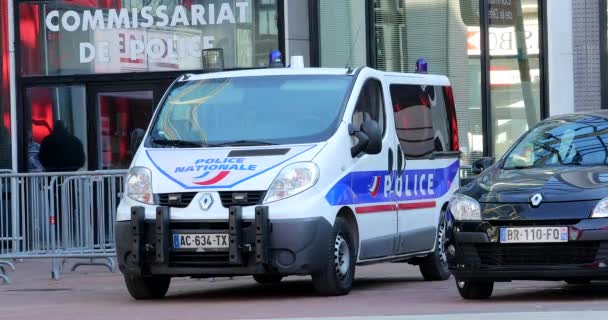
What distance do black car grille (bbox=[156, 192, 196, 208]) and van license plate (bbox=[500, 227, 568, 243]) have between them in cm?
258

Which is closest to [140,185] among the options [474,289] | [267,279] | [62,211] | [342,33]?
[267,279]

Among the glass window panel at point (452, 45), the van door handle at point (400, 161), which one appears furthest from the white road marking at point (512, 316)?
the glass window panel at point (452, 45)

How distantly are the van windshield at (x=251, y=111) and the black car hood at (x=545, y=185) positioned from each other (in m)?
1.57

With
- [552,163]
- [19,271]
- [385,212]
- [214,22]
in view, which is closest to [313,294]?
[385,212]

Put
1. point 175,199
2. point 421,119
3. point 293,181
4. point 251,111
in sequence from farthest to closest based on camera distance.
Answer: point 421,119, point 251,111, point 175,199, point 293,181

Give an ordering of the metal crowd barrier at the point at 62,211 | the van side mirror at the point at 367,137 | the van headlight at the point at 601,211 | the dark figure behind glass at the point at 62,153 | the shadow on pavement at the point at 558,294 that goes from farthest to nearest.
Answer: the dark figure behind glass at the point at 62,153
the metal crowd barrier at the point at 62,211
the van side mirror at the point at 367,137
the shadow on pavement at the point at 558,294
the van headlight at the point at 601,211

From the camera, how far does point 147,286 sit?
12570 mm

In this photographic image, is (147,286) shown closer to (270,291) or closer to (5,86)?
(270,291)

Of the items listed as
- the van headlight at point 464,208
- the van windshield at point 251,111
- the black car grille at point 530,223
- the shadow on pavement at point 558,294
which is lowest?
the shadow on pavement at point 558,294

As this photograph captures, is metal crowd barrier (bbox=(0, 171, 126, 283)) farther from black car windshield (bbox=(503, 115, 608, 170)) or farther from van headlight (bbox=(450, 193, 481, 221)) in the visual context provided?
van headlight (bbox=(450, 193, 481, 221))

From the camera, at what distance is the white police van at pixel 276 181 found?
11781mm

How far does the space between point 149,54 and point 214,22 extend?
1087mm

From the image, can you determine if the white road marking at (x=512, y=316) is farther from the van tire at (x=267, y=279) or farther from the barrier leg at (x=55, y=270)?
the barrier leg at (x=55, y=270)

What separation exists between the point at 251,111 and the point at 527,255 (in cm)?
303
